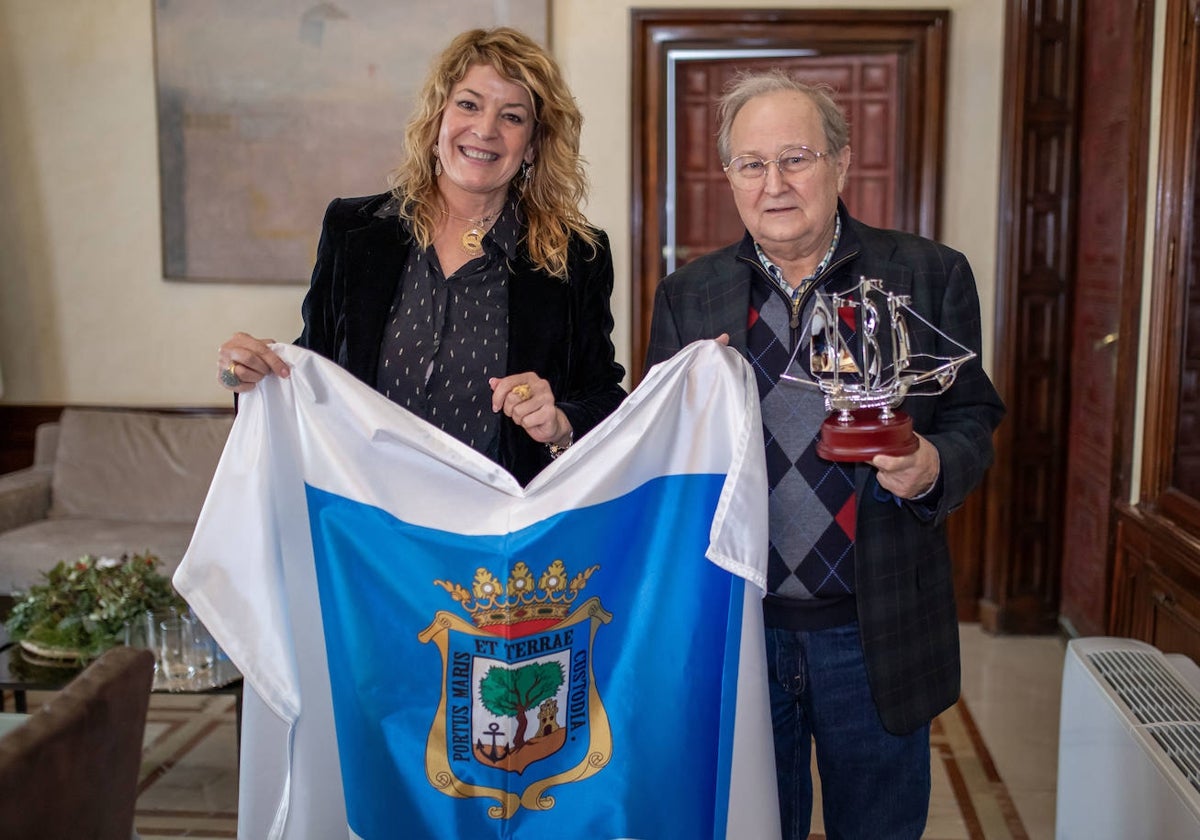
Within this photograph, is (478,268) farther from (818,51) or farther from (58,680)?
(818,51)

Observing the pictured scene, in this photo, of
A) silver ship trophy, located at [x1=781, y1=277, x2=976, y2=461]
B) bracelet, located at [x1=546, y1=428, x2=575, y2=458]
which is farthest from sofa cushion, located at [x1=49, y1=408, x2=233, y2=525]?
silver ship trophy, located at [x1=781, y1=277, x2=976, y2=461]

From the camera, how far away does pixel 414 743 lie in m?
1.53

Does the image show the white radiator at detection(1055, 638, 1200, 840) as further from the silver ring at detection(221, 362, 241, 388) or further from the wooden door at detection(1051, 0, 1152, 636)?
the silver ring at detection(221, 362, 241, 388)

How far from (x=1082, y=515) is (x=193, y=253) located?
11.3 ft

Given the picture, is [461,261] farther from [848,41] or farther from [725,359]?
[848,41]

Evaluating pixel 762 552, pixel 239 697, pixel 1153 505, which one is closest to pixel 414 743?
pixel 762 552

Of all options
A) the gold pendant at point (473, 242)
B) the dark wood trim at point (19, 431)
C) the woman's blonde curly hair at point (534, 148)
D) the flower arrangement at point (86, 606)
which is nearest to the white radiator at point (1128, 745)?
the woman's blonde curly hair at point (534, 148)

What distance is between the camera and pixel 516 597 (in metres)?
1.51

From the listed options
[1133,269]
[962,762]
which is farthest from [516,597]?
[1133,269]

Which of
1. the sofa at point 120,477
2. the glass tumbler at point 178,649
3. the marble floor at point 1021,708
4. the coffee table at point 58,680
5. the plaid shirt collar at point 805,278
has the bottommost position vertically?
the marble floor at point 1021,708

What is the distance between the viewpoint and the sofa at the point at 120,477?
164 inches

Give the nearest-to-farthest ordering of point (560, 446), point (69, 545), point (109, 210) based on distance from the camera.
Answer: point (560, 446) → point (69, 545) → point (109, 210)

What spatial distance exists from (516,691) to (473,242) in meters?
0.71

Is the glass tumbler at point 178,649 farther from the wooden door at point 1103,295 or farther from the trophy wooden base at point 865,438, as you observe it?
the wooden door at point 1103,295
